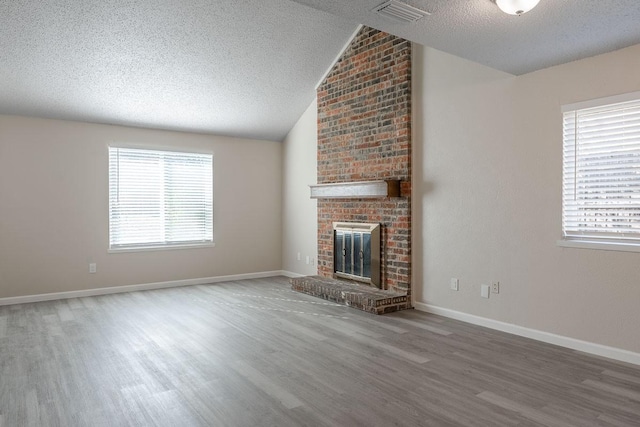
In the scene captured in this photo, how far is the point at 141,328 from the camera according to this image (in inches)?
165

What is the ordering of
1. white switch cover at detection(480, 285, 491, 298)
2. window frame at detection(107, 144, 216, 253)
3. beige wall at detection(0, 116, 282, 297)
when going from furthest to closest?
window frame at detection(107, 144, 216, 253) < beige wall at detection(0, 116, 282, 297) < white switch cover at detection(480, 285, 491, 298)

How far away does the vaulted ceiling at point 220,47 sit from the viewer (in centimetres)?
279

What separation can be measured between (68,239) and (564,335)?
5.63 m

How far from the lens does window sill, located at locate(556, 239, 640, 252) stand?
321 centimetres

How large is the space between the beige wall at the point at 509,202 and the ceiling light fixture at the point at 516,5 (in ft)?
4.40

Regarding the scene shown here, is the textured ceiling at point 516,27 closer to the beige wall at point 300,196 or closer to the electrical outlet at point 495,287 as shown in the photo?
the electrical outlet at point 495,287

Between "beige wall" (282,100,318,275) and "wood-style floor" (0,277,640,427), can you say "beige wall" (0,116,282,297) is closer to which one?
"beige wall" (282,100,318,275)

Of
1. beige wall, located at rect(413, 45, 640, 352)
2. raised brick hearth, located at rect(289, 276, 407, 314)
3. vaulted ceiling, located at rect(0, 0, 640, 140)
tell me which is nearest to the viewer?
vaulted ceiling, located at rect(0, 0, 640, 140)

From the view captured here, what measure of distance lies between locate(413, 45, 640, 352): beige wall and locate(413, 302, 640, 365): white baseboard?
4 centimetres

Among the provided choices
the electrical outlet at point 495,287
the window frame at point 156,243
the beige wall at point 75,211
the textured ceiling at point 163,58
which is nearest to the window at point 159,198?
the window frame at point 156,243

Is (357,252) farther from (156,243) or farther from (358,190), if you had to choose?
(156,243)

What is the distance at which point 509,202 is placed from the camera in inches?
156

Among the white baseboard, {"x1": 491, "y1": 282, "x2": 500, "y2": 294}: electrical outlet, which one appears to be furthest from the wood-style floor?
{"x1": 491, "y1": 282, "x2": 500, "y2": 294}: electrical outlet

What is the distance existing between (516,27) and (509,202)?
1652mm
